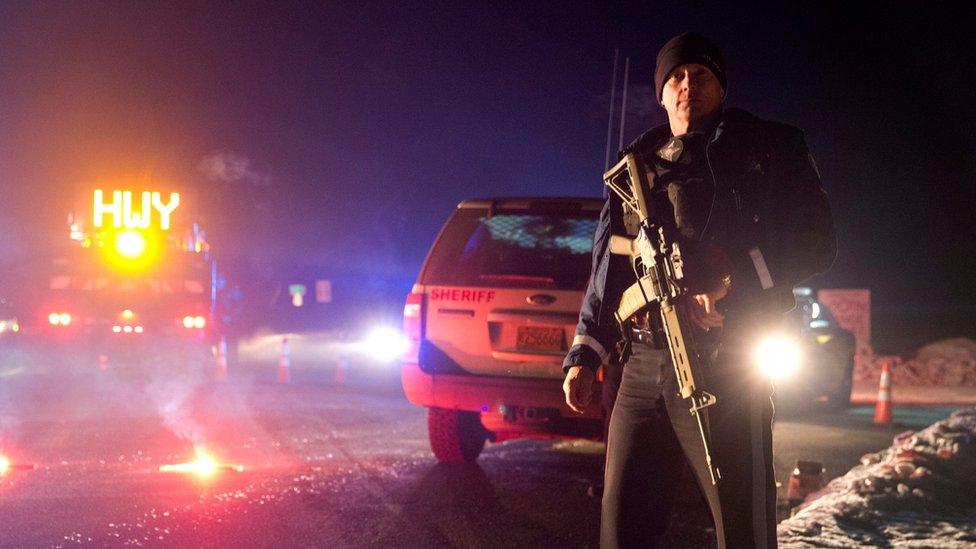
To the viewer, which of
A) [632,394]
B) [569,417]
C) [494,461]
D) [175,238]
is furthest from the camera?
[175,238]

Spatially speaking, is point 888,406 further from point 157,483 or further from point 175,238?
point 175,238

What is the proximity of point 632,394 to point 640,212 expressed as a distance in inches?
20.7

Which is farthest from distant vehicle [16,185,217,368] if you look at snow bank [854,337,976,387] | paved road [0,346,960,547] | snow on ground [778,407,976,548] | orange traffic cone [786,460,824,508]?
snow bank [854,337,976,387]

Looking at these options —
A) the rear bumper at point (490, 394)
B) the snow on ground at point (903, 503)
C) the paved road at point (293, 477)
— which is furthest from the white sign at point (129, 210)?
the snow on ground at point (903, 503)

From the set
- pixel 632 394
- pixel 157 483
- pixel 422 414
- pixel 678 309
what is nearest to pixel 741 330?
pixel 678 309

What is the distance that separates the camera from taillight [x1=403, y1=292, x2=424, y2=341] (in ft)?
23.3

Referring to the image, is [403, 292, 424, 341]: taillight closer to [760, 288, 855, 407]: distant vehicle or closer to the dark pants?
the dark pants

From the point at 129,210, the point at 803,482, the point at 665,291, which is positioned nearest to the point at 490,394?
the point at 803,482

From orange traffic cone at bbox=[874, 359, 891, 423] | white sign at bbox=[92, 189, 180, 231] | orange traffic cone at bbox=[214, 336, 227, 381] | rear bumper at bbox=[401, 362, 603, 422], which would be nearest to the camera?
rear bumper at bbox=[401, 362, 603, 422]

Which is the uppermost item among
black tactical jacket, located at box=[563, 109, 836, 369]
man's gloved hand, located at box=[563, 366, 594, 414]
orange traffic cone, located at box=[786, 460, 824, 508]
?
black tactical jacket, located at box=[563, 109, 836, 369]

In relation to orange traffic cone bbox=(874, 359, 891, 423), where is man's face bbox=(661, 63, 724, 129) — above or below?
above

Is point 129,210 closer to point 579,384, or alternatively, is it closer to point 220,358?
point 220,358

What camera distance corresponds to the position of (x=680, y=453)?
3.02 metres

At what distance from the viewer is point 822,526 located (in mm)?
5152
